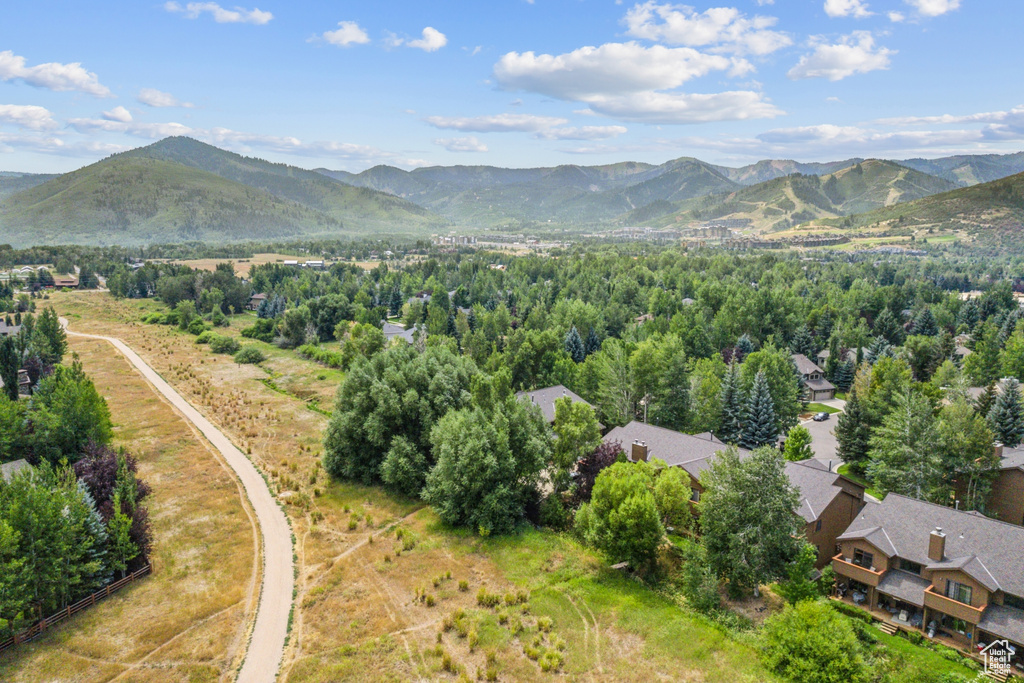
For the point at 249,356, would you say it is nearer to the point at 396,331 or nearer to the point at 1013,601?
the point at 396,331

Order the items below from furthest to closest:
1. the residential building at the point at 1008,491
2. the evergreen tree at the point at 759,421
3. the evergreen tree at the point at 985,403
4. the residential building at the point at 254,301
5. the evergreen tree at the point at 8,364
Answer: the residential building at the point at 254,301, the evergreen tree at the point at 8,364, the evergreen tree at the point at 759,421, the evergreen tree at the point at 985,403, the residential building at the point at 1008,491

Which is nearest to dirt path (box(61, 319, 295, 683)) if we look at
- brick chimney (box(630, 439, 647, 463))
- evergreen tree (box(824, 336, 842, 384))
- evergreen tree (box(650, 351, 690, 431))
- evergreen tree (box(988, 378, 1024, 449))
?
brick chimney (box(630, 439, 647, 463))

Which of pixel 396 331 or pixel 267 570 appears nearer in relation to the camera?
pixel 267 570

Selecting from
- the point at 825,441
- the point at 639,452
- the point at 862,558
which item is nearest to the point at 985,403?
the point at 825,441

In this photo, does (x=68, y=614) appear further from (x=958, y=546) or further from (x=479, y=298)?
(x=479, y=298)

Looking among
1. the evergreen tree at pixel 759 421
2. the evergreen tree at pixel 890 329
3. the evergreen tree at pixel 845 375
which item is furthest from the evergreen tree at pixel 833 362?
the evergreen tree at pixel 759 421

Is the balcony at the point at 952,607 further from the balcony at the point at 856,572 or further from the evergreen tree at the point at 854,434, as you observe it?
the evergreen tree at the point at 854,434

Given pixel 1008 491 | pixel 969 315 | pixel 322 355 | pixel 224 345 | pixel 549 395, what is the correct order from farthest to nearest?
pixel 969 315 < pixel 224 345 < pixel 322 355 < pixel 549 395 < pixel 1008 491
